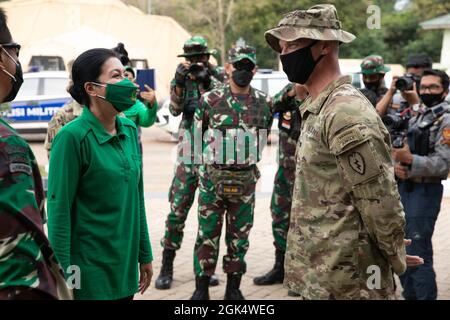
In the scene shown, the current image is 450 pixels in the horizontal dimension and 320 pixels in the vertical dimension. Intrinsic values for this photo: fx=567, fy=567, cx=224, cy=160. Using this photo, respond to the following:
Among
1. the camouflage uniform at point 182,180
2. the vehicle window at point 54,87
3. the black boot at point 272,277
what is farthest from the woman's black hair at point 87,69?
the vehicle window at point 54,87

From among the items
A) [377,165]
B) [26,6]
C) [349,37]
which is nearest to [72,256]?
[377,165]

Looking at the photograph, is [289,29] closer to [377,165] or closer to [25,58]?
[377,165]

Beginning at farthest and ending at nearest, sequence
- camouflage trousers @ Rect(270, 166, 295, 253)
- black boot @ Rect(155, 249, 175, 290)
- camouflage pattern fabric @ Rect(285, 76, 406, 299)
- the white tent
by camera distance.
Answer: the white tent
camouflage trousers @ Rect(270, 166, 295, 253)
black boot @ Rect(155, 249, 175, 290)
camouflage pattern fabric @ Rect(285, 76, 406, 299)

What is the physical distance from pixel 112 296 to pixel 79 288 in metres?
0.17

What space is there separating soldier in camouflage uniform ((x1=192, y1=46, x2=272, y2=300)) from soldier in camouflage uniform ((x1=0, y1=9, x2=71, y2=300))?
268cm

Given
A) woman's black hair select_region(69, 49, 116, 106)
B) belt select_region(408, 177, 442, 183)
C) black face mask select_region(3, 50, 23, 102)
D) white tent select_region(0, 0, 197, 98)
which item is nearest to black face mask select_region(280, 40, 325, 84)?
woman's black hair select_region(69, 49, 116, 106)

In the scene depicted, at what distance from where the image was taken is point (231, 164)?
4.52 meters

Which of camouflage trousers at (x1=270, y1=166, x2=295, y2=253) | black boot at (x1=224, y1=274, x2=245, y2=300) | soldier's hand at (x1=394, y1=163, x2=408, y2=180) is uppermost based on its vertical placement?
soldier's hand at (x1=394, y1=163, x2=408, y2=180)

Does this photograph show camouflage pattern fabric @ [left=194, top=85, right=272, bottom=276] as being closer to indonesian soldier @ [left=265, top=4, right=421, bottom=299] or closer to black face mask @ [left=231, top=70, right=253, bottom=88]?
black face mask @ [left=231, top=70, right=253, bottom=88]

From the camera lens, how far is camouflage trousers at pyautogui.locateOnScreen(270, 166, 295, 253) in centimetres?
521

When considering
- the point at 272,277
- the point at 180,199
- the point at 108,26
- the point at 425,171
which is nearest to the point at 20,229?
the point at 425,171

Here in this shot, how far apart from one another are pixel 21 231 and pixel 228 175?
2784 mm

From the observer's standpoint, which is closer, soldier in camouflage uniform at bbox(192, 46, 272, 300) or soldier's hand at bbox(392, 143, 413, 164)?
soldier's hand at bbox(392, 143, 413, 164)

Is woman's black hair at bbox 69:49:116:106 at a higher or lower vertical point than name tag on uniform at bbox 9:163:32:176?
higher
